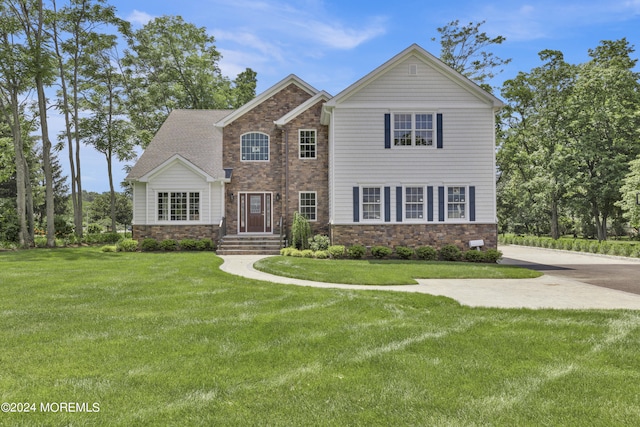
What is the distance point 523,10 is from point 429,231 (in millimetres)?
8787

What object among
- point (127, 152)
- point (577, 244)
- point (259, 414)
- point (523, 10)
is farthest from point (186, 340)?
point (127, 152)

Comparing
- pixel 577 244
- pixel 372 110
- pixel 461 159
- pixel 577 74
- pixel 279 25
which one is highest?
pixel 577 74

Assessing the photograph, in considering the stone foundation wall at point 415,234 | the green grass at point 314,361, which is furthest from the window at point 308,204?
the green grass at point 314,361

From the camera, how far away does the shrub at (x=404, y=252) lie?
16.2 m

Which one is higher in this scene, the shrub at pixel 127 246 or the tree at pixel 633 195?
the tree at pixel 633 195

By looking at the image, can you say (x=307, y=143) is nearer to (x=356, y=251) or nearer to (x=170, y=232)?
(x=356, y=251)

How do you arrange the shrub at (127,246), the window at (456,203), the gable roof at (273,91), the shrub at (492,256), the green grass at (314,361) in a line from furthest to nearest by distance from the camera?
the gable roof at (273,91) → the shrub at (127,246) → the window at (456,203) → the shrub at (492,256) → the green grass at (314,361)

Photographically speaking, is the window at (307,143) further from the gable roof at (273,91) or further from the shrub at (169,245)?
the shrub at (169,245)

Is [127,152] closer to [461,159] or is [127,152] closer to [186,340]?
[461,159]

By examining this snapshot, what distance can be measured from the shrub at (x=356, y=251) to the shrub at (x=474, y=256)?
4351mm

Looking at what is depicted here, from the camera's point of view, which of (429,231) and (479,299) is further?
(429,231)

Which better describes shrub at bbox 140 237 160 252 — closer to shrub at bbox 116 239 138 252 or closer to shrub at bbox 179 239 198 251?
shrub at bbox 116 239 138 252

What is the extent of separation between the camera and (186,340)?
507cm

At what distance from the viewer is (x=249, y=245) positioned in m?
17.9
